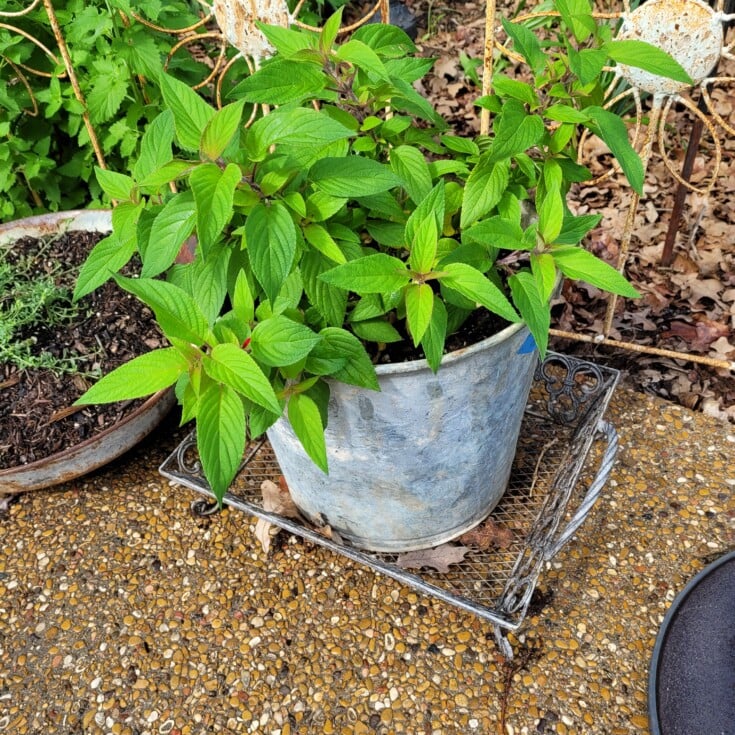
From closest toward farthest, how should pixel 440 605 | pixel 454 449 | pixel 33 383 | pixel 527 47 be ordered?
pixel 527 47 → pixel 454 449 → pixel 440 605 → pixel 33 383

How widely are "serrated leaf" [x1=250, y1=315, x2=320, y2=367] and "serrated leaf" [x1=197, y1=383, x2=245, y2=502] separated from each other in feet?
0.28

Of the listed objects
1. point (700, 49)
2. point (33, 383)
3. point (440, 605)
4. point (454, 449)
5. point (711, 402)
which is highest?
point (700, 49)

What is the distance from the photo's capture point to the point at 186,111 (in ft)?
3.84

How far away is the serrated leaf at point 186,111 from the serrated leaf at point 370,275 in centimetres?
31

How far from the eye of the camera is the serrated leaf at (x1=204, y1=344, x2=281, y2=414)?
1.09 m

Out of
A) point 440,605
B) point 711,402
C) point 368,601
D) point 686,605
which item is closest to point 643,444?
point 711,402

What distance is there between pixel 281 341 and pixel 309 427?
0.21 m

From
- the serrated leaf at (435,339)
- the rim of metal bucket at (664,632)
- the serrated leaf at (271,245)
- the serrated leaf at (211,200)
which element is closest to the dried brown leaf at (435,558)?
the rim of metal bucket at (664,632)

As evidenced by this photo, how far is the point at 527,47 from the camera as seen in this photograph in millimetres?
1339

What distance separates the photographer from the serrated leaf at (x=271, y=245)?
3.65 feet

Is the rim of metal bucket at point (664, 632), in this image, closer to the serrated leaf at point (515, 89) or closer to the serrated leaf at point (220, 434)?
the serrated leaf at point (220, 434)

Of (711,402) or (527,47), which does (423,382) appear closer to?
(527,47)

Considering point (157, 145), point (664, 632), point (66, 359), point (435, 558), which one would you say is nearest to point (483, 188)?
point (157, 145)

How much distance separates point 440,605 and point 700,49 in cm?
153
